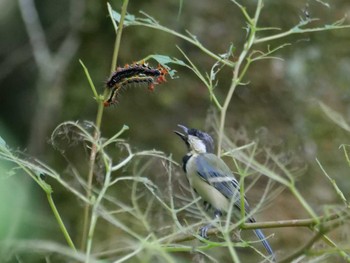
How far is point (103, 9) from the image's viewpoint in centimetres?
340

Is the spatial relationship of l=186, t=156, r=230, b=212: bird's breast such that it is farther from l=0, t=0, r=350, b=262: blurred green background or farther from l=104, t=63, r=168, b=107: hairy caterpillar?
l=0, t=0, r=350, b=262: blurred green background

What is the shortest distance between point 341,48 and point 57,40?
1.21m

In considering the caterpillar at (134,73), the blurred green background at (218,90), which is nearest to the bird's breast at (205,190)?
the caterpillar at (134,73)

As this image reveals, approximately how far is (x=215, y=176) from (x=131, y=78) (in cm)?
74

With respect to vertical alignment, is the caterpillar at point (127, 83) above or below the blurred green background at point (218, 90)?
above

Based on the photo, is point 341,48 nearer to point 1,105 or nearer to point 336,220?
point 1,105

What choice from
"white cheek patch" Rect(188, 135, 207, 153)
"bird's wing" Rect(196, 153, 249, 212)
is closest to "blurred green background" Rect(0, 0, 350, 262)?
"white cheek patch" Rect(188, 135, 207, 153)

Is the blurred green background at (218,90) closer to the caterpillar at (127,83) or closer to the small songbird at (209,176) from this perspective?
the small songbird at (209,176)

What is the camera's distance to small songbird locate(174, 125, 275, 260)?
6.16ft

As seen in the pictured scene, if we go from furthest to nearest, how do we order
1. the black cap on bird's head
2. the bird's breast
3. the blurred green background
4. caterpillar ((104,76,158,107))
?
the blurred green background
the black cap on bird's head
the bird's breast
caterpillar ((104,76,158,107))

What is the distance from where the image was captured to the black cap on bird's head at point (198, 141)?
6.95 feet

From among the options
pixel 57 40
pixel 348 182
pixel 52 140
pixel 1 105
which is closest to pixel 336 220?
pixel 52 140

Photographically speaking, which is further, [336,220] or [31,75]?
[31,75]

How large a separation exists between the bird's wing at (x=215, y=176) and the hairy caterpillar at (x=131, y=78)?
0.52 metres
